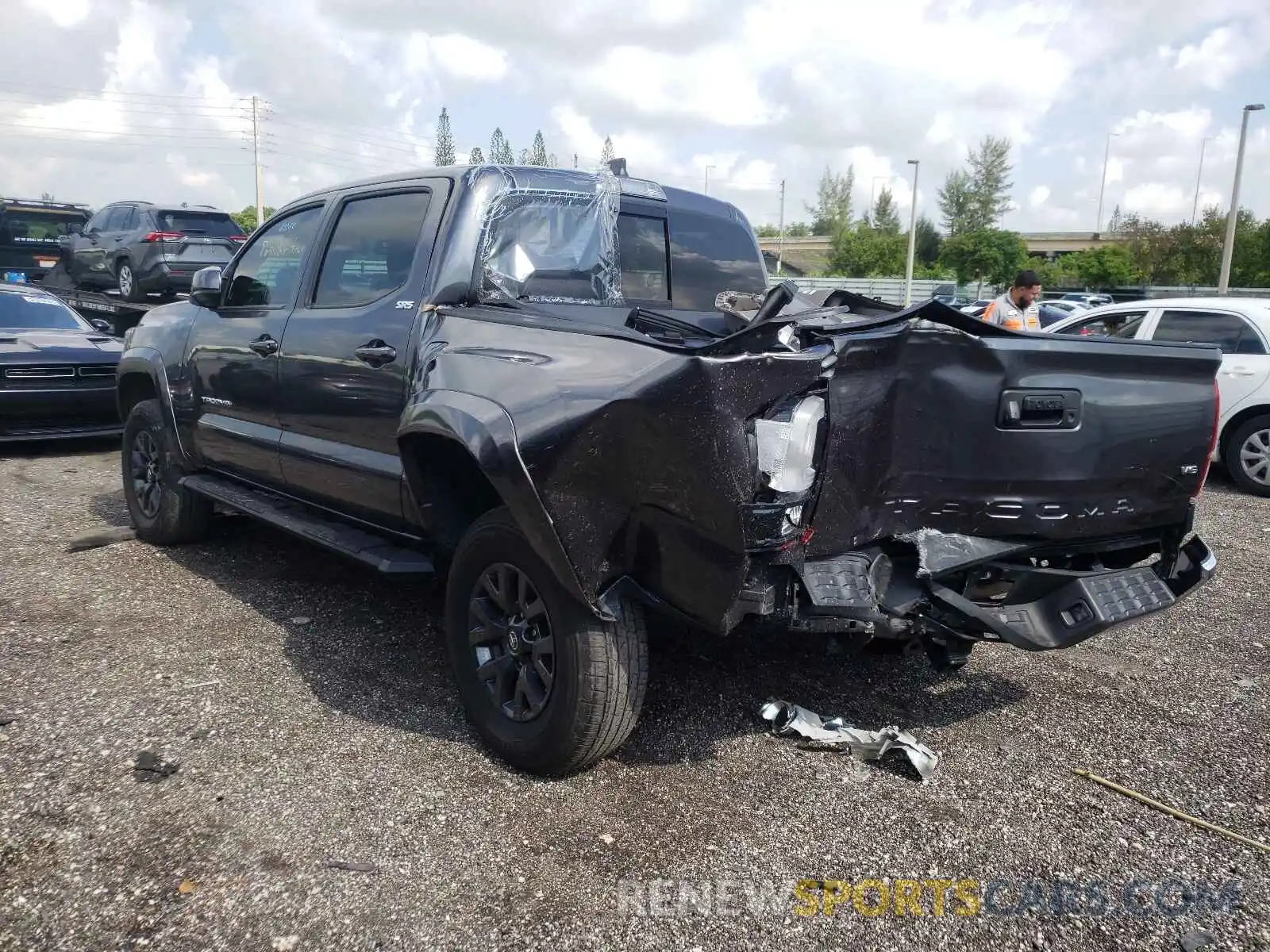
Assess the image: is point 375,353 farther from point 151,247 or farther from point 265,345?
point 151,247

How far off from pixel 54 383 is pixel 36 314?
1516 millimetres

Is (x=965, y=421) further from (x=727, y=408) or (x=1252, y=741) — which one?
(x=1252, y=741)

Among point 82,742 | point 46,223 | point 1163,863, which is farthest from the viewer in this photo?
point 46,223

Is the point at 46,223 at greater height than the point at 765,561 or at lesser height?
greater

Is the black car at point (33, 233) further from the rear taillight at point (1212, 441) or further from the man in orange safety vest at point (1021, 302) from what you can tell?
the rear taillight at point (1212, 441)

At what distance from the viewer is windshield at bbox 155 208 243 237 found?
14.1 metres

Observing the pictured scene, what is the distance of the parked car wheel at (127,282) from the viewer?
13977 mm

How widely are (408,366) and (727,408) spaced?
1.51 metres

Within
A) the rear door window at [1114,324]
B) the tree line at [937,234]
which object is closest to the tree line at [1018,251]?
the tree line at [937,234]

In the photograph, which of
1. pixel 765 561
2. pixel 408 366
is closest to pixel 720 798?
pixel 765 561

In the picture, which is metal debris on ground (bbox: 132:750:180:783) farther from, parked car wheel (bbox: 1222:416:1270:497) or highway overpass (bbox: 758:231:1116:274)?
highway overpass (bbox: 758:231:1116:274)

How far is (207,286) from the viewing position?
4918mm

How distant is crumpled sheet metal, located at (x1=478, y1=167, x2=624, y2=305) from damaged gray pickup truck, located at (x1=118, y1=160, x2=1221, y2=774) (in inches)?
0.4

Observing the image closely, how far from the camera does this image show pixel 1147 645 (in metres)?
4.50
